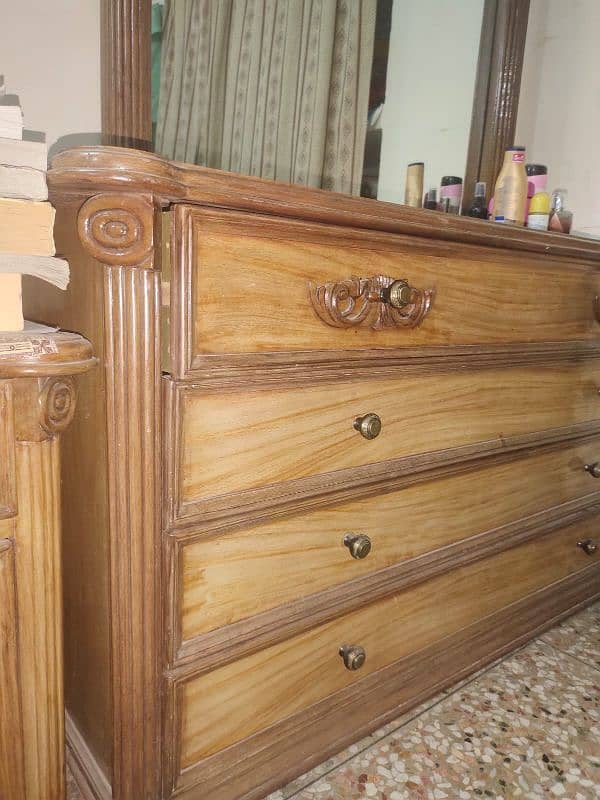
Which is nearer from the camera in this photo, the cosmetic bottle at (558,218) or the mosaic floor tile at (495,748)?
the mosaic floor tile at (495,748)

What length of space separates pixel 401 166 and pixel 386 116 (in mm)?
150

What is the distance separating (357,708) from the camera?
1019mm

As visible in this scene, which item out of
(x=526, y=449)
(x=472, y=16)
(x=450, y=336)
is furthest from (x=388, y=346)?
(x=472, y=16)

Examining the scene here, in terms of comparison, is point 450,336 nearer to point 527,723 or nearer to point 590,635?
point 527,723

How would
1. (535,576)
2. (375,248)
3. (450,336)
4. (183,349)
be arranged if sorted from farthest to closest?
(535,576), (450,336), (375,248), (183,349)

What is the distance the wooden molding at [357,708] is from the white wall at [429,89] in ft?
4.06

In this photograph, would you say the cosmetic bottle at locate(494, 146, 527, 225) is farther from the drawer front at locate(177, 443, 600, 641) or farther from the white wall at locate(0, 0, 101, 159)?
the white wall at locate(0, 0, 101, 159)

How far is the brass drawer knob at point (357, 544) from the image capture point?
2.98ft

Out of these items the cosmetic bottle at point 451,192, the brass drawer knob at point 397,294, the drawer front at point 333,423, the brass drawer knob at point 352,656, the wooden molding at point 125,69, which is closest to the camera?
the drawer front at point 333,423

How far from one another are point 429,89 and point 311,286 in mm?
1305

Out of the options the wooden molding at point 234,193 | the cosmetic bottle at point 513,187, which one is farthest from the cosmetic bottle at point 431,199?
the wooden molding at point 234,193

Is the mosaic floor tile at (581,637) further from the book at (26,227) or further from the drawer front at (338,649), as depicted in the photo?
the book at (26,227)

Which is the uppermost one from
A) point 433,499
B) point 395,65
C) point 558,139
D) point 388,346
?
point 395,65

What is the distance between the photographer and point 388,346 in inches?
35.3
